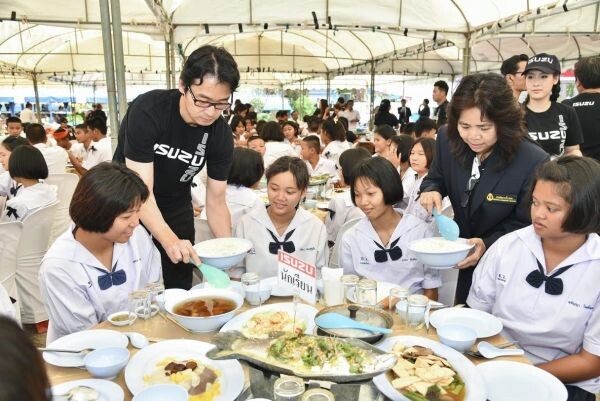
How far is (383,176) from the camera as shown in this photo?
98.9 inches

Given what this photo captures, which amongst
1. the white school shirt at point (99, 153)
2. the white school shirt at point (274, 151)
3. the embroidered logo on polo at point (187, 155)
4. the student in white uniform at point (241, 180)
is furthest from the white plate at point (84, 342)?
the white school shirt at point (99, 153)

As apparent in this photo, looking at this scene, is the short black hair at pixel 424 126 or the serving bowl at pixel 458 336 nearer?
the serving bowl at pixel 458 336

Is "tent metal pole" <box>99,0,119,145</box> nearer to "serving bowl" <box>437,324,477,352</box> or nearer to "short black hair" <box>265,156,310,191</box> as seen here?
"short black hair" <box>265,156,310,191</box>

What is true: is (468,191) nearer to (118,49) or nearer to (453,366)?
(453,366)

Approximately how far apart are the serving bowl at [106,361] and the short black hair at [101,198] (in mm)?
586

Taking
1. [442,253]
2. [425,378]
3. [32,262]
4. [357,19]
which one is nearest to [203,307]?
[425,378]

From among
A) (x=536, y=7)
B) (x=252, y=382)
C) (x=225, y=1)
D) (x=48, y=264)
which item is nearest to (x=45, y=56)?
(x=225, y=1)

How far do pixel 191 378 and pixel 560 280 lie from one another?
1.40 m

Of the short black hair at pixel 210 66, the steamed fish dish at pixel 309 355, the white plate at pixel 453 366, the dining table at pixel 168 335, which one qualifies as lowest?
the dining table at pixel 168 335

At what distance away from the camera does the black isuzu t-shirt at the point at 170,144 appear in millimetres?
2297

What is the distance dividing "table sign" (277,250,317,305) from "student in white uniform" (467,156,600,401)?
838 millimetres

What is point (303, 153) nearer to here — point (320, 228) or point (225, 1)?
point (225, 1)

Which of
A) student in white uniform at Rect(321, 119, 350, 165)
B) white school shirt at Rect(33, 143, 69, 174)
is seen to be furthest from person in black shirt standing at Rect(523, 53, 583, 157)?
white school shirt at Rect(33, 143, 69, 174)

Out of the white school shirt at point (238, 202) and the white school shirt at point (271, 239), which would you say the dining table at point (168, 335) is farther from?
the white school shirt at point (238, 202)
